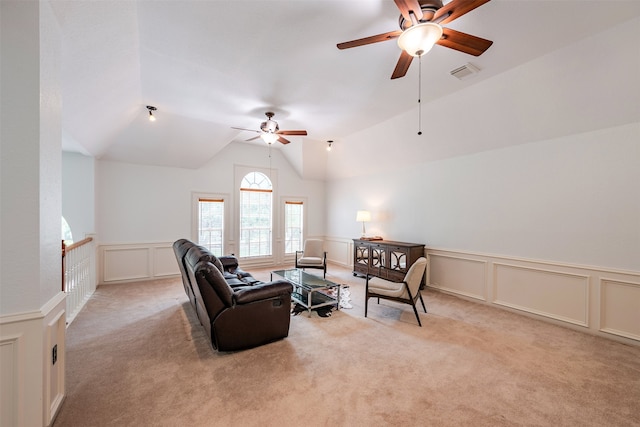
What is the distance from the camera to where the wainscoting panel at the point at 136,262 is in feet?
16.9

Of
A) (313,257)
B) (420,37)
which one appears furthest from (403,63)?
(313,257)

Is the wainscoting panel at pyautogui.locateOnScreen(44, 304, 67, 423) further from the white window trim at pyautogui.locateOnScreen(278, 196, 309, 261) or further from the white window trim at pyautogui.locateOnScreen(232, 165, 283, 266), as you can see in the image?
the white window trim at pyautogui.locateOnScreen(278, 196, 309, 261)

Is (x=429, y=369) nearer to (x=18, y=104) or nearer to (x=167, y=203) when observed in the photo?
(x=18, y=104)

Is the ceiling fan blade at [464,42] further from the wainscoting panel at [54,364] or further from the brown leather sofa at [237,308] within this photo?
the wainscoting panel at [54,364]

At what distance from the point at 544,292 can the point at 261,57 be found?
15.2 feet

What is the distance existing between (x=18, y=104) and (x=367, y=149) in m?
5.08

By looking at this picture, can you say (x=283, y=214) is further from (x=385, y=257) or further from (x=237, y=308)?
(x=237, y=308)

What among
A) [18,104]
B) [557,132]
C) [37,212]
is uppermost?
[557,132]

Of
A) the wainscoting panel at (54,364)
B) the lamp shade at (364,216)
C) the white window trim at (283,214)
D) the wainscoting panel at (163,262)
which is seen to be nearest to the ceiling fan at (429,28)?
the wainscoting panel at (54,364)

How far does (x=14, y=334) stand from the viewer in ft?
4.76

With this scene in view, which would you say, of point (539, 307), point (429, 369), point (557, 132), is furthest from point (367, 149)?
point (429, 369)

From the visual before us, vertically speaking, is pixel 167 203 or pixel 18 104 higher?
pixel 18 104

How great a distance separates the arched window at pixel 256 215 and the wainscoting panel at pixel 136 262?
1.66 metres

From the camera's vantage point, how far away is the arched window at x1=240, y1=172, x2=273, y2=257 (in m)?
6.67
